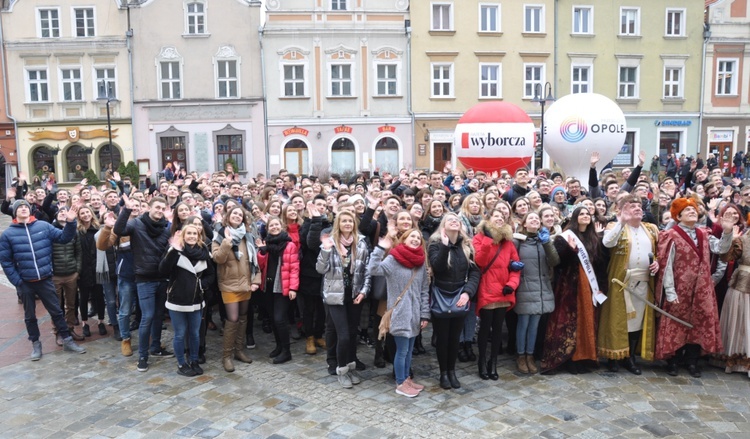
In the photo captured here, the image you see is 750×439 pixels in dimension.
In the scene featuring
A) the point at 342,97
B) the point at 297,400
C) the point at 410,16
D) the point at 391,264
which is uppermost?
the point at 410,16

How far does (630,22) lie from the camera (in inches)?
1211

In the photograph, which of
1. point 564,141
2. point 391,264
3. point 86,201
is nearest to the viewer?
point 391,264

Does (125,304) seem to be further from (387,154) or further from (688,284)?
(387,154)

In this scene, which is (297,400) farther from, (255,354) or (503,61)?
(503,61)

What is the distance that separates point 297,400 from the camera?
6.07 meters

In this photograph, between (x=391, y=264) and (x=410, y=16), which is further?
(x=410, y=16)

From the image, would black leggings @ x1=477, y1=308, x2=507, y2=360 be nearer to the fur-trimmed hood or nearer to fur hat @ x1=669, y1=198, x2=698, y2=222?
the fur-trimmed hood

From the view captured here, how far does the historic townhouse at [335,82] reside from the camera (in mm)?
28297

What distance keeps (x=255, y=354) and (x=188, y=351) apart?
32.9 inches

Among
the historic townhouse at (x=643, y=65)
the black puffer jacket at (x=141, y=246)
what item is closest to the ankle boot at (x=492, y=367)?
the black puffer jacket at (x=141, y=246)

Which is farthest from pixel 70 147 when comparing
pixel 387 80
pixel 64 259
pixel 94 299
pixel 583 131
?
Result: pixel 583 131

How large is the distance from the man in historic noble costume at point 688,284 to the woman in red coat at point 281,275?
3993 mm

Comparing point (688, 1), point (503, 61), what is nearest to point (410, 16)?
point (503, 61)

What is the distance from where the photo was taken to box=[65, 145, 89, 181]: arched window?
29016 mm
